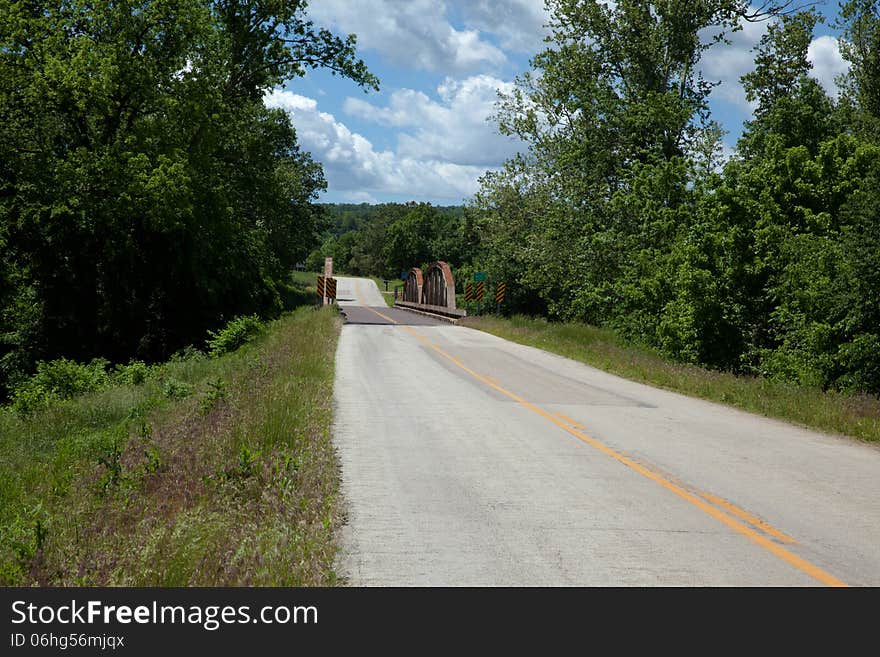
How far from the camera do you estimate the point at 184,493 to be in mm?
6953

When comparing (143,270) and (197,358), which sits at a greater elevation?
(143,270)

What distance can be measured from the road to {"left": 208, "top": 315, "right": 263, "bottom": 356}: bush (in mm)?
13105

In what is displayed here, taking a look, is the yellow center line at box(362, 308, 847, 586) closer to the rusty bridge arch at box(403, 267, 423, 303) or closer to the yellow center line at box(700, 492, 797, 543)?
the yellow center line at box(700, 492, 797, 543)

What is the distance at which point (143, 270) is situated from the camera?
97.7 ft

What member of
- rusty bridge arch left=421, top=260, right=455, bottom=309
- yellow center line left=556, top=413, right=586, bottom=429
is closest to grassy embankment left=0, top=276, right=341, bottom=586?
yellow center line left=556, top=413, right=586, bottom=429

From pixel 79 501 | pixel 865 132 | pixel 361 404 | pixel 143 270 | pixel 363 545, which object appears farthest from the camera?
pixel 865 132

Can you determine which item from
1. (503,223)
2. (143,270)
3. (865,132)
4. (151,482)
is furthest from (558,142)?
(151,482)

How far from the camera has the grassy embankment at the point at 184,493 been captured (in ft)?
16.5

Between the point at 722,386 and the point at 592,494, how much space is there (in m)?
9.64

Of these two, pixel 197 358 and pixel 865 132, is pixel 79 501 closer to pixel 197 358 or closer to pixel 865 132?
pixel 197 358

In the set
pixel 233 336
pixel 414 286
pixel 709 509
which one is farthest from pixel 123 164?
pixel 414 286

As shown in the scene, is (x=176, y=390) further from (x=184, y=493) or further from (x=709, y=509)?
(x=709, y=509)
